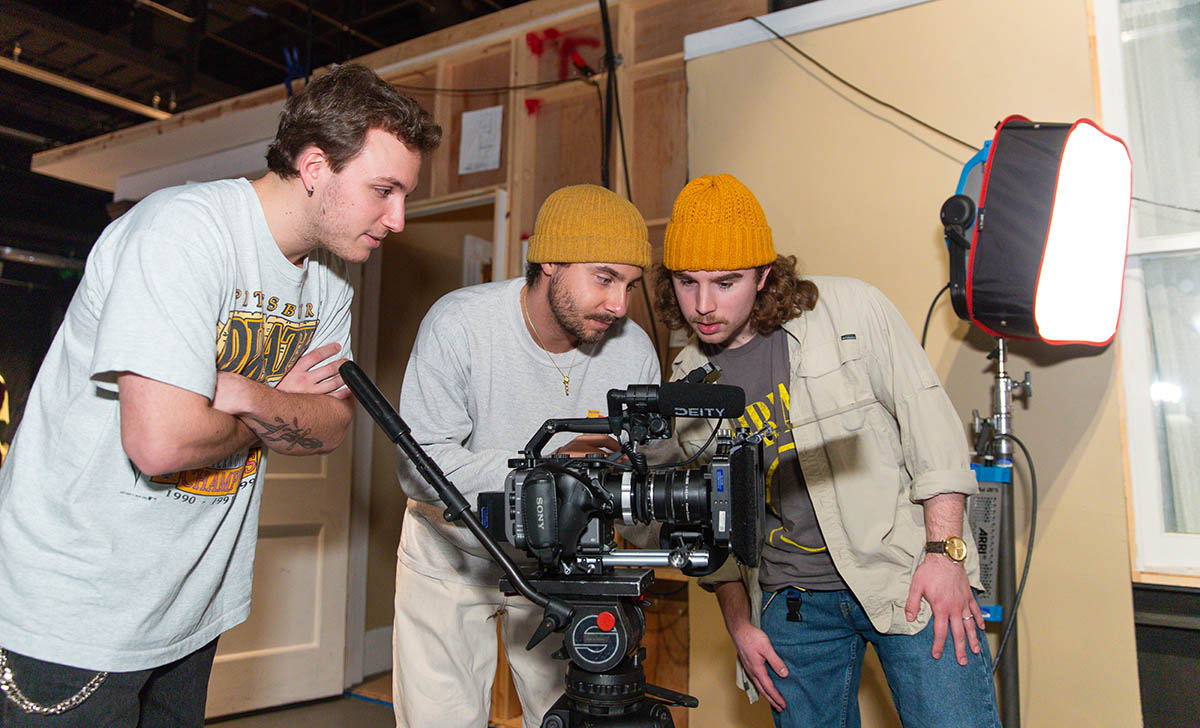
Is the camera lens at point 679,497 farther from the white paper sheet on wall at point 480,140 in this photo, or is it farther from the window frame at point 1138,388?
the white paper sheet on wall at point 480,140

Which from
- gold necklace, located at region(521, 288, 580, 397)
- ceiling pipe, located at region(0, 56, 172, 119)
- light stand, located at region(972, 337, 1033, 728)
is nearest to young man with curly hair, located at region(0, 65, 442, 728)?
gold necklace, located at region(521, 288, 580, 397)

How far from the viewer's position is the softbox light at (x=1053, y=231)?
1.72m

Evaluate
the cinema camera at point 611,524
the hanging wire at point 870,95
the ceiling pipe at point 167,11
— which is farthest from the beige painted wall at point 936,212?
the ceiling pipe at point 167,11

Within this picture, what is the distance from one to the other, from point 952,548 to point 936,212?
1.06 m

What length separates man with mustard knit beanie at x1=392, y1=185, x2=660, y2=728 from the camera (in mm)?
1602

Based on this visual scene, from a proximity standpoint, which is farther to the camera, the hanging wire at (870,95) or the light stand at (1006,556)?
the hanging wire at (870,95)

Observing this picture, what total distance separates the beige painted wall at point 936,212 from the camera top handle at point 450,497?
4.55 ft

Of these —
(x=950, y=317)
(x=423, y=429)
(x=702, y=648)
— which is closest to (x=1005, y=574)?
(x=950, y=317)

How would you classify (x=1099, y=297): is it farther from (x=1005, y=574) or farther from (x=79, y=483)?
(x=79, y=483)

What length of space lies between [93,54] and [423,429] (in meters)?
4.03

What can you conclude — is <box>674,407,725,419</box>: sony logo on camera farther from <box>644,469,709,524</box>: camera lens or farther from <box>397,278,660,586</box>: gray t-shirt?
<box>397,278,660,586</box>: gray t-shirt

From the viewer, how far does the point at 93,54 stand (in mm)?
4273

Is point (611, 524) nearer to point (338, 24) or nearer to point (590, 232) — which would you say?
point (590, 232)

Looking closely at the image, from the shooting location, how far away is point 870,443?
5.19ft
